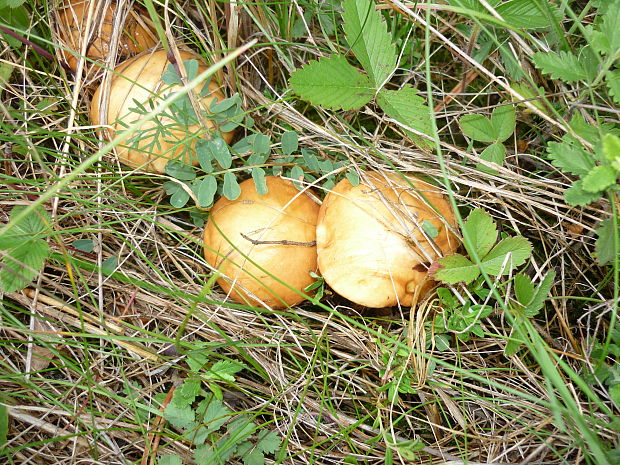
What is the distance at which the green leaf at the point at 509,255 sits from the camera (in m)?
1.71

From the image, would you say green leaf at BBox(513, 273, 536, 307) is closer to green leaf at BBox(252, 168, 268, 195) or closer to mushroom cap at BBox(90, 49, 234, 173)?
green leaf at BBox(252, 168, 268, 195)

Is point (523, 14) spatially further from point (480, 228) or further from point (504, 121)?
point (480, 228)

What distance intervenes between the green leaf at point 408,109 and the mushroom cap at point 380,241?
0.21 m

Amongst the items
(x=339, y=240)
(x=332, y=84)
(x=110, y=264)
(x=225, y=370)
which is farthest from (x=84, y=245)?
(x=332, y=84)

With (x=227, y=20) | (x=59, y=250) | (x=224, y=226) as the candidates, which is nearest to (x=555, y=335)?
(x=224, y=226)

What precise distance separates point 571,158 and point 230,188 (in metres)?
1.14

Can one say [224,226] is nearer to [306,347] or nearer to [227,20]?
[306,347]

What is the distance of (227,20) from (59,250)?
3.65ft

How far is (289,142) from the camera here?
2021mm

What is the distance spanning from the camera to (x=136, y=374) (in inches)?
76.5

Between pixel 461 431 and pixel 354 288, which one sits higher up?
pixel 354 288

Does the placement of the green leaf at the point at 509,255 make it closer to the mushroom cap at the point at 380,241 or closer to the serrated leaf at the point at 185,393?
the mushroom cap at the point at 380,241

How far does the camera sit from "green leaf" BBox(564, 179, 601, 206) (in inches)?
60.0

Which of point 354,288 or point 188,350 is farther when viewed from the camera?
point 188,350
